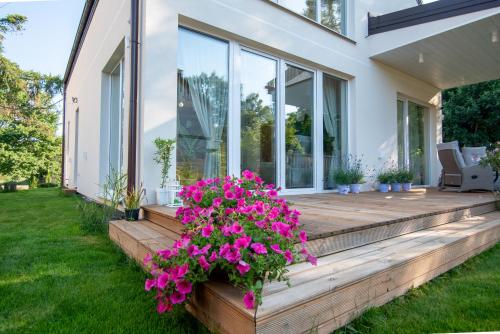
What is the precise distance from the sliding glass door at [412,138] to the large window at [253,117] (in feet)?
7.00

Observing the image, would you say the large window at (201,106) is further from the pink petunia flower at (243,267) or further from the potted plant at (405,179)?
the potted plant at (405,179)

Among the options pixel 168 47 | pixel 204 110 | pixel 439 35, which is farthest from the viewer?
pixel 439 35

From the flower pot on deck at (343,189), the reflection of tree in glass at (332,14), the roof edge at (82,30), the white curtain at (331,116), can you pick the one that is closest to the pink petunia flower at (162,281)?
the flower pot on deck at (343,189)

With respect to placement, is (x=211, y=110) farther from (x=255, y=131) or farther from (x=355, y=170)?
(x=355, y=170)

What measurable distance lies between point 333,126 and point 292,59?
1384mm

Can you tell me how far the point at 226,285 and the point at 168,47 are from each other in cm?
278

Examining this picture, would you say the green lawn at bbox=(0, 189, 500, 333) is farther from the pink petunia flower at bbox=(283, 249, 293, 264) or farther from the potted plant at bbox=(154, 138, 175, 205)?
the potted plant at bbox=(154, 138, 175, 205)

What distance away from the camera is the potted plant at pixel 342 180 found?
4.91 meters

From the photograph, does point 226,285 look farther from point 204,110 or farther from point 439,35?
point 439,35

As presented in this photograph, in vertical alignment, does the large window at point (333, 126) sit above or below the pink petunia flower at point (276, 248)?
above

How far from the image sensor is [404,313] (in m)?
1.50

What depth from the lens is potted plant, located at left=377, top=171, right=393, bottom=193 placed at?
567 centimetres

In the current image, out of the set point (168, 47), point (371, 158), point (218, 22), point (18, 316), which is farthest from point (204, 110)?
point (371, 158)

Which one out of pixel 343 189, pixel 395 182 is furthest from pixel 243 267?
pixel 395 182
